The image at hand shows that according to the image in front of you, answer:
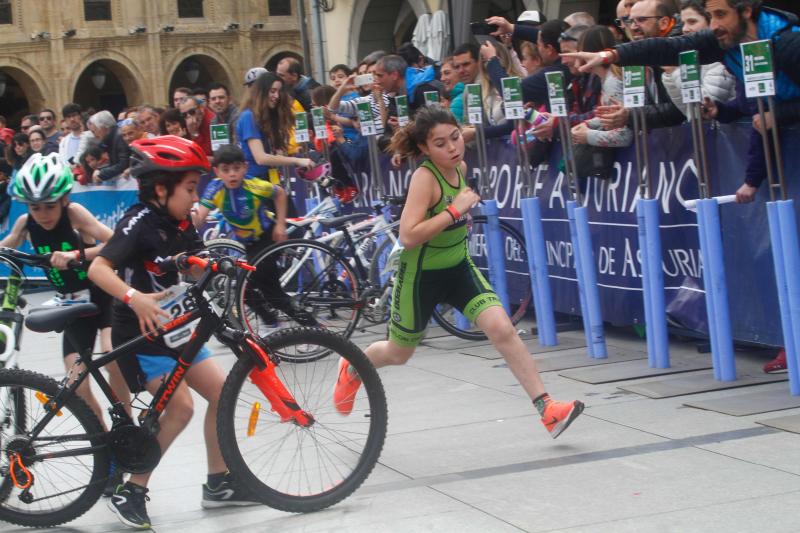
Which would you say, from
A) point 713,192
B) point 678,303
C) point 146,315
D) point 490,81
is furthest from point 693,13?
point 146,315

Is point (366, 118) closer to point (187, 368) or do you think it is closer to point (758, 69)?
point (758, 69)

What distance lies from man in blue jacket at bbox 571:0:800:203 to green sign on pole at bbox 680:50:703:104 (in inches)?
6.2

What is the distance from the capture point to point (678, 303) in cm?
836

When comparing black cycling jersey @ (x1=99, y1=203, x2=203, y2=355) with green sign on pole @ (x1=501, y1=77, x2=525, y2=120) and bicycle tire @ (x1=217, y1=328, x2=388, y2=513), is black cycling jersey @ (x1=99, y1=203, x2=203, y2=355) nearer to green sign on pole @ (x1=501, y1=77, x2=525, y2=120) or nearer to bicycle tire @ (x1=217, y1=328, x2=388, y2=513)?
bicycle tire @ (x1=217, y1=328, x2=388, y2=513)

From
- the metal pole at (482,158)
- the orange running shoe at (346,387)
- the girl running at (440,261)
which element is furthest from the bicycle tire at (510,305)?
the orange running shoe at (346,387)

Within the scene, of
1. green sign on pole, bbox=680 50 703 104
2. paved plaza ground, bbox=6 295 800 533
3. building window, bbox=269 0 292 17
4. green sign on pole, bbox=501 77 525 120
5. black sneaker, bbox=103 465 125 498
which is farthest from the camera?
building window, bbox=269 0 292 17

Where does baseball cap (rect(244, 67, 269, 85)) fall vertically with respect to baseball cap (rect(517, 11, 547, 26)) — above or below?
below

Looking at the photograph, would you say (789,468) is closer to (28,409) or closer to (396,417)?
(396,417)

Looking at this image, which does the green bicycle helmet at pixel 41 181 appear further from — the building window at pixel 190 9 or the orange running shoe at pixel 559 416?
the building window at pixel 190 9

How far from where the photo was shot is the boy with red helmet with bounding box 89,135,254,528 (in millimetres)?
5535

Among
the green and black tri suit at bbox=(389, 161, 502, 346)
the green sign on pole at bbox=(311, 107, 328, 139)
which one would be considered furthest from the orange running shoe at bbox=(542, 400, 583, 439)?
the green sign on pole at bbox=(311, 107, 328, 139)

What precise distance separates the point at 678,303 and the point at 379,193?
3.87 m

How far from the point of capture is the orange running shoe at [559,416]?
6.21 m

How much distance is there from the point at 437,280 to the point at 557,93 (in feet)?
7.85
